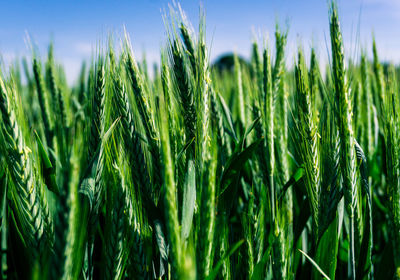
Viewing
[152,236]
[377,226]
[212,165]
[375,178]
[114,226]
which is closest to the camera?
[212,165]

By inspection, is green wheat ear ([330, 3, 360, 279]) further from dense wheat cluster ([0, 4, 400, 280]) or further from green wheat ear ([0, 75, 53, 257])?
green wheat ear ([0, 75, 53, 257])

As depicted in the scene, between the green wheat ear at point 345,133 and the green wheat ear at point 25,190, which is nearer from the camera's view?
the green wheat ear at point 25,190

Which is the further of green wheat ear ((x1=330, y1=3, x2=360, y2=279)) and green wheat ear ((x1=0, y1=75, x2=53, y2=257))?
green wheat ear ((x1=330, y1=3, x2=360, y2=279))

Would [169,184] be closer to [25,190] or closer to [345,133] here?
[25,190]

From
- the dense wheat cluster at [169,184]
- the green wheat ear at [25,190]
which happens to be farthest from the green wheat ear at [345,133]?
the green wheat ear at [25,190]

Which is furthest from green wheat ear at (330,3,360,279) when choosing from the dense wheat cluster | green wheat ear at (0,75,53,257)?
green wheat ear at (0,75,53,257)

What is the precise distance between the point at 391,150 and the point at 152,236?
77 centimetres

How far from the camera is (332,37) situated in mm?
949

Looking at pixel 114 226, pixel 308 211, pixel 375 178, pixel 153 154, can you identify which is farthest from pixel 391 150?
pixel 375 178

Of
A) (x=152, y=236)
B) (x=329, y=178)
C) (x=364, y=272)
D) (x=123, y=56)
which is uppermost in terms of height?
(x=123, y=56)

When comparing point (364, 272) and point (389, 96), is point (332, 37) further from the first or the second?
point (364, 272)

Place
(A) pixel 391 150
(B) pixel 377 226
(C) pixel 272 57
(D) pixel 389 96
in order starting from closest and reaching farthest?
1. (A) pixel 391 150
2. (D) pixel 389 96
3. (C) pixel 272 57
4. (B) pixel 377 226

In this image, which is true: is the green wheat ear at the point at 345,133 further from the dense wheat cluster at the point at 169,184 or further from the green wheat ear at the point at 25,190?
the green wheat ear at the point at 25,190

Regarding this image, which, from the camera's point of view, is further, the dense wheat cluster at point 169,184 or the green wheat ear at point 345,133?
the green wheat ear at point 345,133
